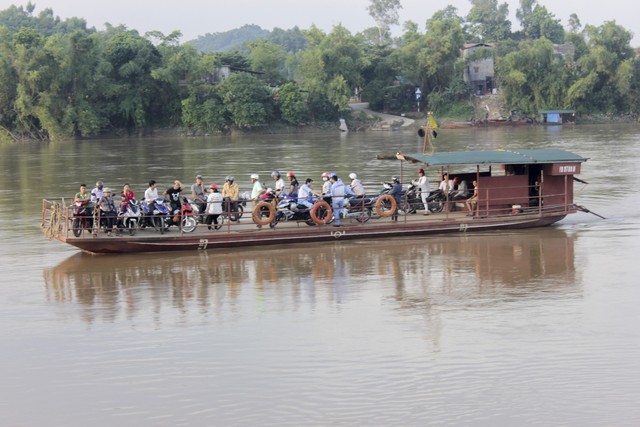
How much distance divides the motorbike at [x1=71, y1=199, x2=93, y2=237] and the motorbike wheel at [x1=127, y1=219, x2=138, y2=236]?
78 centimetres

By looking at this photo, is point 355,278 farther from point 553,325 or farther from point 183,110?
point 183,110

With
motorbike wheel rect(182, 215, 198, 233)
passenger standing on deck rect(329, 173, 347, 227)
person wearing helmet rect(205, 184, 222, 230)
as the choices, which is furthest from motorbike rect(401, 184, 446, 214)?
motorbike wheel rect(182, 215, 198, 233)

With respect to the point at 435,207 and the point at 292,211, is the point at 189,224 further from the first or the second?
the point at 435,207

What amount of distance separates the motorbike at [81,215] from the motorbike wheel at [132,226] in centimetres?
78

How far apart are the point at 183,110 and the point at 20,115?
12.6 metres

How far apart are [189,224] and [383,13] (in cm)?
12313

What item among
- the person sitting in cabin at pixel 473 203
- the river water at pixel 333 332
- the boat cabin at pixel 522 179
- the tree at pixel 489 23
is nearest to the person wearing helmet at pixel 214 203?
the river water at pixel 333 332

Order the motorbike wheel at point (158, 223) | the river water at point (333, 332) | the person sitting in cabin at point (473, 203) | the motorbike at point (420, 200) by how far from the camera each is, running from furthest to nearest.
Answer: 1. the motorbike at point (420, 200)
2. the person sitting in cabin at point (473, 203)
3. the motorbike wheel at point (158, 223)
4. the river water at point (333, 332)

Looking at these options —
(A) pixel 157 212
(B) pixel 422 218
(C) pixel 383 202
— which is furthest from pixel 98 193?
(B) pixel 422 218

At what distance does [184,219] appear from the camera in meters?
19.1

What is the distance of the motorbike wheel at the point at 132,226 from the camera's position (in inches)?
733

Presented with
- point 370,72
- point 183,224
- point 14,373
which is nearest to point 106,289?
point 183,224

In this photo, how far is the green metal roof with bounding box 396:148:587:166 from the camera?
20.3m

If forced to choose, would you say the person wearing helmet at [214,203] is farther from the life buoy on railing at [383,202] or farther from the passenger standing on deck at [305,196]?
the life buoy on railing at [383,202]
